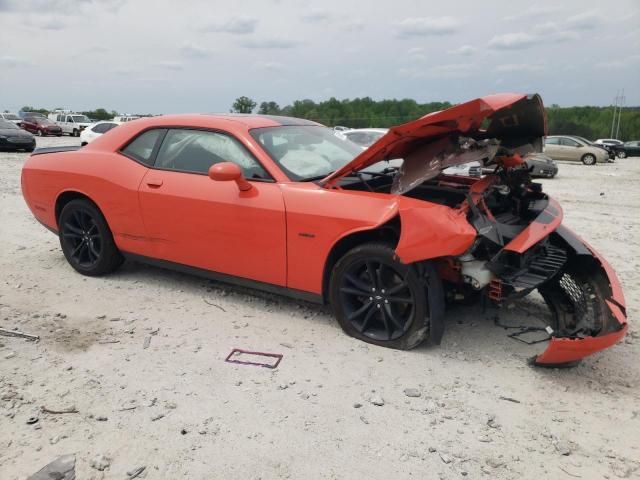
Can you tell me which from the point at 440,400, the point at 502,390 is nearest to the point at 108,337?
the point at 440,400

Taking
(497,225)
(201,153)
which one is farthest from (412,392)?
(201,153)

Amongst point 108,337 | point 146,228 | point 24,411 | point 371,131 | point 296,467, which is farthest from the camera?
point 371,131

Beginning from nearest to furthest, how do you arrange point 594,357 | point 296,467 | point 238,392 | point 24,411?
1. point 296,467
2. point 24,411
3. point 238,392
4. point 594,357

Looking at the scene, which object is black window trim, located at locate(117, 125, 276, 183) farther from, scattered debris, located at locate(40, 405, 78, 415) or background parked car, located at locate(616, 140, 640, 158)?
background parked car, located at locate(616, 140, 640, 158)

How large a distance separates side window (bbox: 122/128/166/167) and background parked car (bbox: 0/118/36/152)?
59.0ft

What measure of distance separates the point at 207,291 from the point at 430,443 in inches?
105

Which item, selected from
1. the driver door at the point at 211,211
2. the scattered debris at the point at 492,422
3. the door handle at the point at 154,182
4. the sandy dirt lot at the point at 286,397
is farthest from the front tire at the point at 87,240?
the scattered debris at the point at 492,422

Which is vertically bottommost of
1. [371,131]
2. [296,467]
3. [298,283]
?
[296,467]

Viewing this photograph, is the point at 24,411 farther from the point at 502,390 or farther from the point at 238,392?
the point at 502,390

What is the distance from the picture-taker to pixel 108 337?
12.5ft

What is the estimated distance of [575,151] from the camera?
2428 centimetres

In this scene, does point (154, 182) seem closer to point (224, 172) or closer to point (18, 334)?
point (224, 172)

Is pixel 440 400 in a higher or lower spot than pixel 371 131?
lower

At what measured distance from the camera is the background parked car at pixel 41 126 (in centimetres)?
3322
